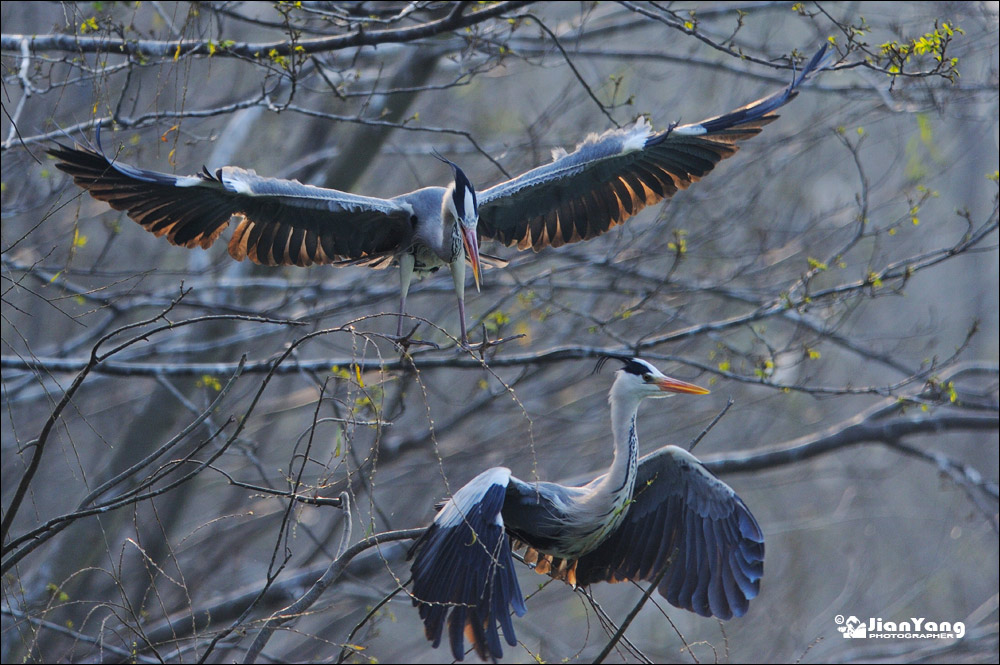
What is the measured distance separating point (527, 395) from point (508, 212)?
11.6ft

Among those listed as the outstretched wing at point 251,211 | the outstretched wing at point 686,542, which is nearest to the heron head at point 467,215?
the outstretched wing at point 251,211

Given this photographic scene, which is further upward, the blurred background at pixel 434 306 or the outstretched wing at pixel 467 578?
the blurred background at pixel 434 306

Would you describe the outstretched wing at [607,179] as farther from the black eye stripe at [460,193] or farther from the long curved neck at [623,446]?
the long curved neck at [623,446]

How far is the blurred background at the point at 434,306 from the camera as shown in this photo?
4820 millimetres

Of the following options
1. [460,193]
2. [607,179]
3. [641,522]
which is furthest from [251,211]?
[641,522]

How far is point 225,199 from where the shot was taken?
434 centimetres

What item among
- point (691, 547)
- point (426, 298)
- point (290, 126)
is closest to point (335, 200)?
point (691, 547)

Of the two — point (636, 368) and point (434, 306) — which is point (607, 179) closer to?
point (636, 368)

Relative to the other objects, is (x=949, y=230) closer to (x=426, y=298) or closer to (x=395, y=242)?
(x=426, y=298)

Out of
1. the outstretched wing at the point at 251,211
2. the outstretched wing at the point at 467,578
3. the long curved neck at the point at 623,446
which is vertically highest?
the outstretched wing at the point at 251,211

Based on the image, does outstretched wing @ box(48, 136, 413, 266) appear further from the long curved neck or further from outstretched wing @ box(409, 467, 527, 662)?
outstretched wing @ box(409, 467, 527, 662)

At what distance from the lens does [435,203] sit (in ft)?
15.5

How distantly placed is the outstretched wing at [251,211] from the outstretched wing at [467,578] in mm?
1648

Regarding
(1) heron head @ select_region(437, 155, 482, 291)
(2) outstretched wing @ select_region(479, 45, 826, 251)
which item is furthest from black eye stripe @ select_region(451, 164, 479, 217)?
(2) outstretched wing @ select_region(479, 45, 826, 251)
